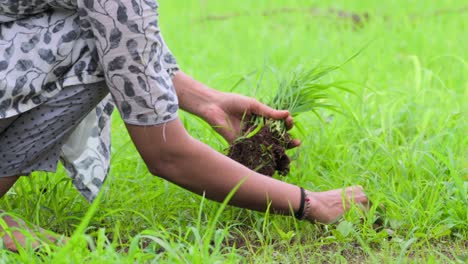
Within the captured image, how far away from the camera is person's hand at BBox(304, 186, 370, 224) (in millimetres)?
2600

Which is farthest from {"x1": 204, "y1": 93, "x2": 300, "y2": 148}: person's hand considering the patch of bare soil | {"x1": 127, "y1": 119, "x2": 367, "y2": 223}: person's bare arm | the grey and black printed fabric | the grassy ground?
the patch of bare soil

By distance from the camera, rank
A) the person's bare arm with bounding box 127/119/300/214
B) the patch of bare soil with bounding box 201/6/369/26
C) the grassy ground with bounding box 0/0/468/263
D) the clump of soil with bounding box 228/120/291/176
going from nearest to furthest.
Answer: the person's bare arm with bounding box 127/119/300/214
the grassy ground with bounding box 0/0/468/263
the clump of soil with bounding box 228/120/291/176
the patch of bare soil with bounding box 201/6/369/26

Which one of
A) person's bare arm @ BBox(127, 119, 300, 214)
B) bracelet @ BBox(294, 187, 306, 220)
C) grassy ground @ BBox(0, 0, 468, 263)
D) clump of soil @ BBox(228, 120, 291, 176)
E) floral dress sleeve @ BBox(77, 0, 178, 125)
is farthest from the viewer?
clump of soil @ BBox(228, 120, 291, 176)

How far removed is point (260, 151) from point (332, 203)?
28 cm

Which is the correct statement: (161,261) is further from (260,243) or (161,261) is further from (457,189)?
(457,189)

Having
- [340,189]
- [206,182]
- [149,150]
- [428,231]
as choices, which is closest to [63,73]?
[149,150]

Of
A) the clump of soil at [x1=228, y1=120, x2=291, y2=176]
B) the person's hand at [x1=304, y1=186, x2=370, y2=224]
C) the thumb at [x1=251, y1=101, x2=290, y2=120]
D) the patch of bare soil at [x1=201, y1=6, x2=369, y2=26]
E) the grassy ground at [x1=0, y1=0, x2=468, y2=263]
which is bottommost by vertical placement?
the patch of bare soil at [x1=201, y1=6, x2=369, y2=26]

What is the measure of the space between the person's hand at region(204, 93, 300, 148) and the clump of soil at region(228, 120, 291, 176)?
6 cm

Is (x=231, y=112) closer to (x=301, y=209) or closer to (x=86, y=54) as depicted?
(x=301, y=209)

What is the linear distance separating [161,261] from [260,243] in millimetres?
495

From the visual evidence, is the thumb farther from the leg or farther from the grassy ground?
the leg

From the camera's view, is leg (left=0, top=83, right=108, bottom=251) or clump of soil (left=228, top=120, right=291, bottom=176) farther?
clump of soil (left=228, top=120, right=291, bottom=176)

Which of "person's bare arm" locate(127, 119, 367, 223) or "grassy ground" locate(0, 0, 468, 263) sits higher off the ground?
"person's bare arm" locate(127, 119, 367, 223)

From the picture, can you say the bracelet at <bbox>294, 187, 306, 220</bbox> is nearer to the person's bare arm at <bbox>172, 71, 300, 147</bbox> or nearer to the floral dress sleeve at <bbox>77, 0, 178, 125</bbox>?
the person's bare arm at <bbox>172, 71, 300, 147</bbox>
